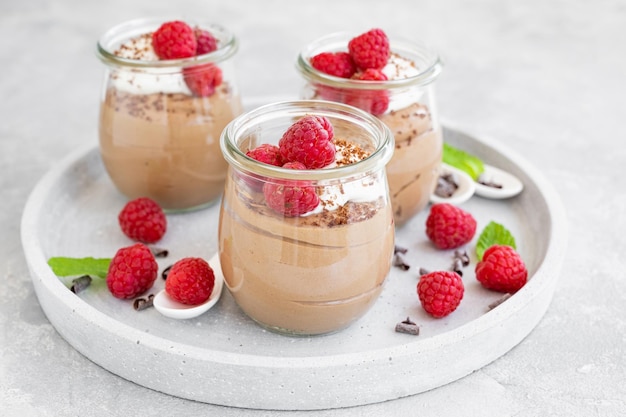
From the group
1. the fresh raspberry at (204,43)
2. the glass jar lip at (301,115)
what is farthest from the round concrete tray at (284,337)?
the fresh raspberry at (204,43)

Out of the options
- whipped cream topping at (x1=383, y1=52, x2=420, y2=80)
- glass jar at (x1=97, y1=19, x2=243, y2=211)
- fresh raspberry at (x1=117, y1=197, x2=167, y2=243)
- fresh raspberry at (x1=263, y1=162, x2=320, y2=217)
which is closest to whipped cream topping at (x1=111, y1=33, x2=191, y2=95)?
glass jar at (x1=97, y1=19, x2=243, y2=211)

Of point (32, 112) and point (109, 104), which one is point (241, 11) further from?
point (109, 104)

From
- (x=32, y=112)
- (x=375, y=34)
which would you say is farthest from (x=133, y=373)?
(x=32, y=112)

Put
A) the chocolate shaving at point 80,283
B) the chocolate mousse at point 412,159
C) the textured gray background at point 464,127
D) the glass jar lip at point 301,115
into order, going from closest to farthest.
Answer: the glass jar lip at point 301,115 → the textured gray background at point 464,127 → the chocolate shaving at point 80,283 → the chocolate mousse at point 412,159

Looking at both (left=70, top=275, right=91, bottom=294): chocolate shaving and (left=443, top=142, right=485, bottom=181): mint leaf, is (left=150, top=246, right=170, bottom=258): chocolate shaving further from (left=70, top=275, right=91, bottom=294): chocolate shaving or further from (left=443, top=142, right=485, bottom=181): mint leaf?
(left=443, top=142, right=485, bottom=181): mint leaf

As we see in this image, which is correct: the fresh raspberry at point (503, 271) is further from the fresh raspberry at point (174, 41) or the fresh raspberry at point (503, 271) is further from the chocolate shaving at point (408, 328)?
the fresh raspberry at point (174, 41)

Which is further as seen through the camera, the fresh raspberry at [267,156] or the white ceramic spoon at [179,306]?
the white ceramic spoon at [179,306]

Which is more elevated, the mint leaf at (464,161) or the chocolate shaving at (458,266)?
the mint leaf at (464,161)
